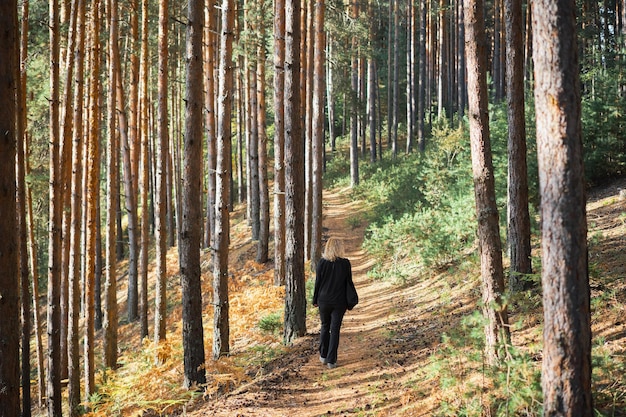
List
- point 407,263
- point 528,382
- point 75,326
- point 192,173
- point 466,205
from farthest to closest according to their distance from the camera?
point 407,263 → point 466,205 → point 75,326 → point 192,173 → point 528,382

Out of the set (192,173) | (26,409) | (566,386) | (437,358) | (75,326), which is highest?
(192,173)

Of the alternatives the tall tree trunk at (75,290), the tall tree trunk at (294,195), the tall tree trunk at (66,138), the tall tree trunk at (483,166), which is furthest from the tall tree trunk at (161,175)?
the tall tree trunk at (483,166)

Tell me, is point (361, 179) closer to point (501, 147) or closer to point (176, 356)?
point (501, 147)

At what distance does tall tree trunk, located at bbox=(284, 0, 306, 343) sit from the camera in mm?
9398

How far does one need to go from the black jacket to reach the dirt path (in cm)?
102

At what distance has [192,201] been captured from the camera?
7.93m

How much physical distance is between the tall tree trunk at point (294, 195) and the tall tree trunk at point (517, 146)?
11.0 feet

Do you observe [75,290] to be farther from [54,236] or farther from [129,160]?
[129,160]

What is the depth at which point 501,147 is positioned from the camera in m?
13.1

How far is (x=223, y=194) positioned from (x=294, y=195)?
1.36 meters

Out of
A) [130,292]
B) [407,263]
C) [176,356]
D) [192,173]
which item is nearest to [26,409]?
[176,356]

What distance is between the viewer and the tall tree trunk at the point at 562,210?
3.90 meters

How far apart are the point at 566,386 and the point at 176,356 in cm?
909

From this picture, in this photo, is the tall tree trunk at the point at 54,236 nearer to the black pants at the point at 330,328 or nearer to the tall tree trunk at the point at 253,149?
the black pants at the point at 330,328
